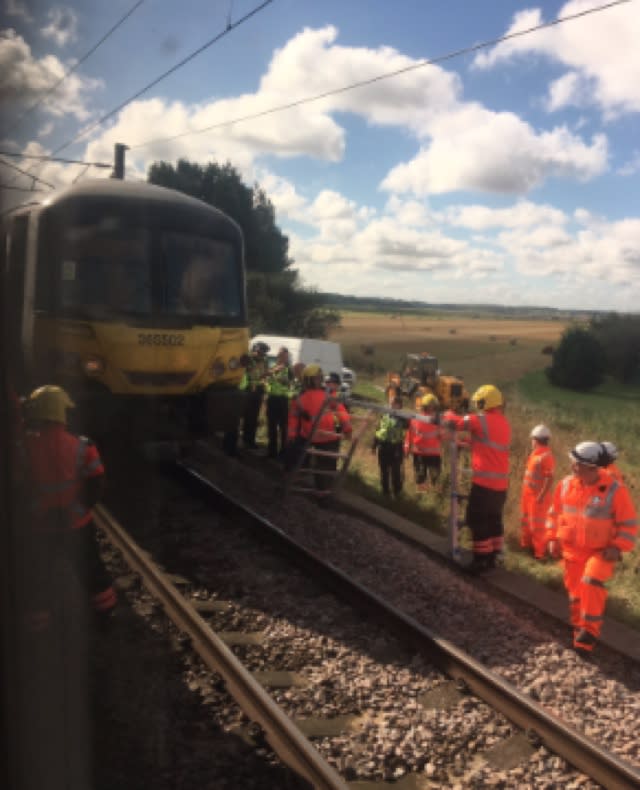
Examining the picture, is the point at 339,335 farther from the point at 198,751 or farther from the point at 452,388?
the point at 198,751

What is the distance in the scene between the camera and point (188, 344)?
7.66m

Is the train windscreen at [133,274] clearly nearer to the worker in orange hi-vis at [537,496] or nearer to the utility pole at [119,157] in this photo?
the worker in orange hi-vis at [537,496]

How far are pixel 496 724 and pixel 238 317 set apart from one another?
5.52 meters

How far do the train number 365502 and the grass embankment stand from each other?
3.56 metres

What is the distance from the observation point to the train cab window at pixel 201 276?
25.1ft

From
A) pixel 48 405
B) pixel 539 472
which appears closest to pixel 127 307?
pixel 48 405

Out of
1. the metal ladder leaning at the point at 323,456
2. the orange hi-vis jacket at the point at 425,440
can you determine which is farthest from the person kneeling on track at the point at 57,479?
the orange hi-vis jacket at the point at 425,440

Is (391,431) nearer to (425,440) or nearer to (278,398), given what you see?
(425,440)

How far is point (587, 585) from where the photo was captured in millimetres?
5117

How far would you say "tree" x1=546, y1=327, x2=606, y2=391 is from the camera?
48969 millimetres

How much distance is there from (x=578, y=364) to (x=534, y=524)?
146 feet

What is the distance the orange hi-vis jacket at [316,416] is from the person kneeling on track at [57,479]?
166 inches

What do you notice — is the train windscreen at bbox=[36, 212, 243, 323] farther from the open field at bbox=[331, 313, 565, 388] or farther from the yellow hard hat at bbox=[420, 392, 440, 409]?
the open field at bbox=[331, 313, 565, 388]

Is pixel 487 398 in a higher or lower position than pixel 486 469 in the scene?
higher
